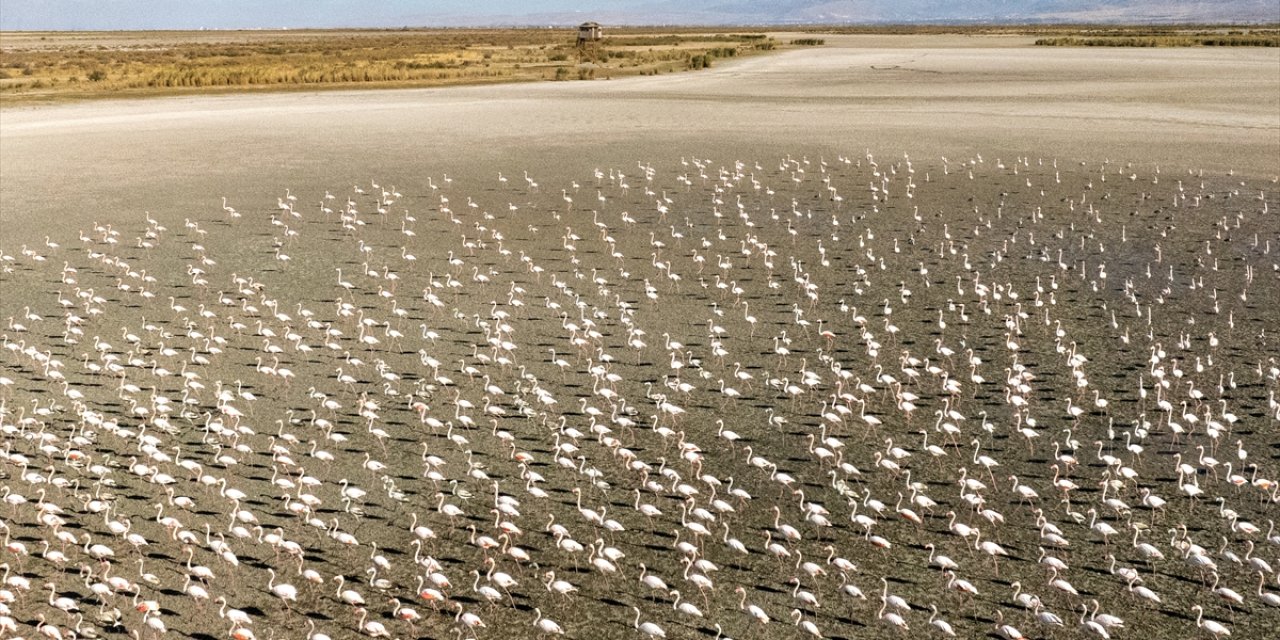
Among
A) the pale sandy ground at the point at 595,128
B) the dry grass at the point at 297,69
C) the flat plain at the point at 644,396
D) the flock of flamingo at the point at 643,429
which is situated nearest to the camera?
the flock of flamingo at the point at 643,429

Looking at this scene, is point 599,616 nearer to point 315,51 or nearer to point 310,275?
point 310,275

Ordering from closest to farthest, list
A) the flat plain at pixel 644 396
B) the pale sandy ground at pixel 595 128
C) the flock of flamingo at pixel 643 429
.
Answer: the flock of flamingo at pixel 643 429 < the flat plain at pixel 644 396 < the pale sandy ground at pixel 595 128

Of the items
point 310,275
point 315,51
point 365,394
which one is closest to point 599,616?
point 365,394

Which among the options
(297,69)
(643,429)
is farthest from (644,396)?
(297,69)

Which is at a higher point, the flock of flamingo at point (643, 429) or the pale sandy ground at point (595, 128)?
the pale sandy ground at point (595, 128)

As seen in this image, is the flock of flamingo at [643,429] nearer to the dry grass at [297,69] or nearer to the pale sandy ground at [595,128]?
the pale sandy ground at [595,128]

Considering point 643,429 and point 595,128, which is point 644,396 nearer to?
point 643,429

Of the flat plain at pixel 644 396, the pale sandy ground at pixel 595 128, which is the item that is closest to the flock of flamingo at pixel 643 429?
the flat plain at pixel 644 396
